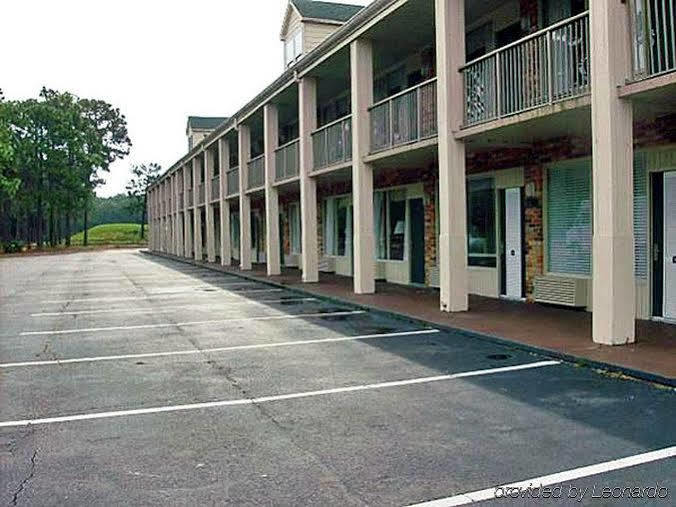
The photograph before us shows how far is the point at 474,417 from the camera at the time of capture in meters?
5.89

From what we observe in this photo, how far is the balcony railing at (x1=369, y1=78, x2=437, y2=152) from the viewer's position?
1341 cm

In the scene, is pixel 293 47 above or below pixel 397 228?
above

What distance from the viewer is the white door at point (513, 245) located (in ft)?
45.4

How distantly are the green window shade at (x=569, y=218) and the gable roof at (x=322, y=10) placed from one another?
15.4 metres

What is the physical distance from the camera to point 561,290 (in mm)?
12305

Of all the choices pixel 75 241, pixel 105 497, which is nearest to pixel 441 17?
pixel 105 497

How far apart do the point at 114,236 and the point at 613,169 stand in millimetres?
87399

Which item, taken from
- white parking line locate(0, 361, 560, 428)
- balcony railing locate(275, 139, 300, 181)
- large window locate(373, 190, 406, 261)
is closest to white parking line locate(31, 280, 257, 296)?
balcony railing locate(275, 139, 300, 181)

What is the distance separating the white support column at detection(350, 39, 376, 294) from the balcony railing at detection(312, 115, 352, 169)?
793 millimetres

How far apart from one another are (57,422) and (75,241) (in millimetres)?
84250

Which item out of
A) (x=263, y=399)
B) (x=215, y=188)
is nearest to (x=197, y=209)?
(x=215, y=188)

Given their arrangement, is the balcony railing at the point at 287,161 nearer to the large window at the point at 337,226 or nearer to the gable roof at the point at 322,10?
the large window at the point at 337,226

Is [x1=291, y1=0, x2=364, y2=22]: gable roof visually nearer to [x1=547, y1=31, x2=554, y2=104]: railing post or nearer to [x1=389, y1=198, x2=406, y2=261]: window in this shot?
[x1=389, y1=198, x2=406, y2=261]: window

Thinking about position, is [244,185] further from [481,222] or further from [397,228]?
[481,222]
